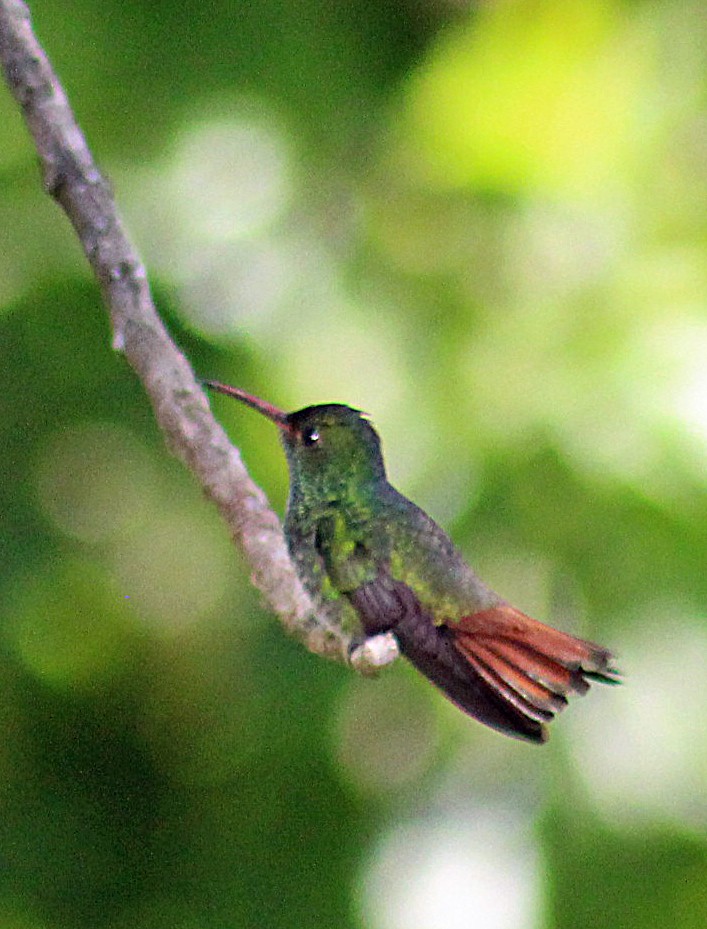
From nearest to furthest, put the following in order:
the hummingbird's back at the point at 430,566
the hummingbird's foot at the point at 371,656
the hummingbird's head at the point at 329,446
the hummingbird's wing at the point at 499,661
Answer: the hummingbird's foot at the point at 371,656
the hummingbird's wing at the point at 499,661
the hummingbird's back at the point at 430,566
the hummingbird's head at the point at 329,446

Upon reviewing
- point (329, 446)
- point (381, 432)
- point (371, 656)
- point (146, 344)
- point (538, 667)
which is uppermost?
point (381, 432)

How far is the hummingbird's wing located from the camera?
1831mm

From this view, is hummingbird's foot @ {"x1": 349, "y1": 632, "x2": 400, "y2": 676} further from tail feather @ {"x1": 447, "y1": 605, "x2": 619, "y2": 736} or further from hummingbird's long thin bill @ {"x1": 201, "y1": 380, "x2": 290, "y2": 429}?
hummingbird's long thin bill @ {"x1": 201, "y1": 380, "x2": 290, "y2": 429}

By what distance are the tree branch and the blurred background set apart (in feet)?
2.20

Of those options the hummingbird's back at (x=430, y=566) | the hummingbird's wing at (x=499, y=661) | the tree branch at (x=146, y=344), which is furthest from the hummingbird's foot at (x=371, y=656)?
the hummingbird's back at (x=430, y=566)

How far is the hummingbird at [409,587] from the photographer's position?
185 cm

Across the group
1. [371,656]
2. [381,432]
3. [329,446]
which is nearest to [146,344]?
[371,656]

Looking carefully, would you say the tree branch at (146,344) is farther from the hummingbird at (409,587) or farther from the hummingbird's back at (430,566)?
the hummingbird's back at (430,566)

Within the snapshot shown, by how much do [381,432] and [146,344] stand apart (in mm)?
797

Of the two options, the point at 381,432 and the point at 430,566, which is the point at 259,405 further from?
the point at 430,566

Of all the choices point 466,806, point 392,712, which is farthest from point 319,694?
point 466,806

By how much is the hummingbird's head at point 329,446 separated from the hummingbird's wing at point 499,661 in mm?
277

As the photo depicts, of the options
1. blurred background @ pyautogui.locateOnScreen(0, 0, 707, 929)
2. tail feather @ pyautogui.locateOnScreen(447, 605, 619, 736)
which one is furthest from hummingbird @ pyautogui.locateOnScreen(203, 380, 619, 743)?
blurred background @ pyautogui.locateOnScreen(0, 0, 707, 929)

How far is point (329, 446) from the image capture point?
2.29 meters
